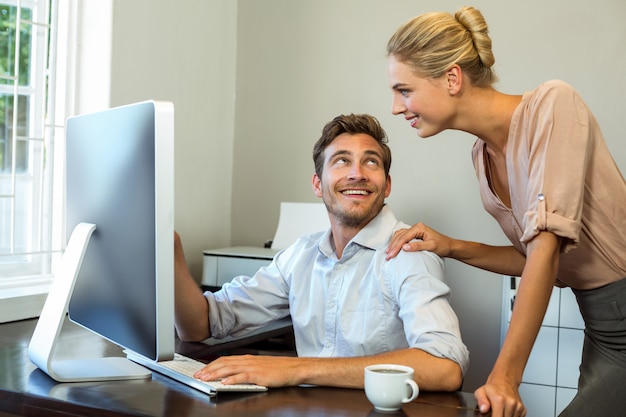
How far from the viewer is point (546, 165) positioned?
136cm

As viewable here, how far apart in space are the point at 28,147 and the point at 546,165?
5.64 feet

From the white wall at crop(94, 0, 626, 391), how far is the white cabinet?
0.27m

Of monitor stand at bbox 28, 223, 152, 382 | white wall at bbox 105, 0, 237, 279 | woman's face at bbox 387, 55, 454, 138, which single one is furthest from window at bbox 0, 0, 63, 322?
woman's face at bbox 387, 55, 454, 138

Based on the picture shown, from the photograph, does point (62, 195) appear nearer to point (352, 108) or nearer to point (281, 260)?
point (281, 260)

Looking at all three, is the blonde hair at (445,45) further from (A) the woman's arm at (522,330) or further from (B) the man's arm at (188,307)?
(B) the man's arm at (188,307)

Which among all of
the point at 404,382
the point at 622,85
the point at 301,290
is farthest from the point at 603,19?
the point at 404,382

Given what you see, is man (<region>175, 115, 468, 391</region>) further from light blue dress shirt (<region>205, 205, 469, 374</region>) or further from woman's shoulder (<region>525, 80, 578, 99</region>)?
woman's shoulder (<region>525, 80, 578, 99</region>)

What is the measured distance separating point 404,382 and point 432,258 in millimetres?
562

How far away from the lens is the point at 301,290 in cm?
188

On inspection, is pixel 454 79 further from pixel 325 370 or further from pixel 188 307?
pixel 188 307

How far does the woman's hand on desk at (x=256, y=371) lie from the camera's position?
1.34 meters

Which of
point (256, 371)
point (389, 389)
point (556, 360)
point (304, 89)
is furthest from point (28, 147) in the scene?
point (556, 360)

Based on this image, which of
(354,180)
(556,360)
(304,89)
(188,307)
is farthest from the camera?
(304,89)

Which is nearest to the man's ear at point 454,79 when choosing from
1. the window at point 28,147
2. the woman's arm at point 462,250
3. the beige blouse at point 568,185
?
the beige blouse at point 568,185
